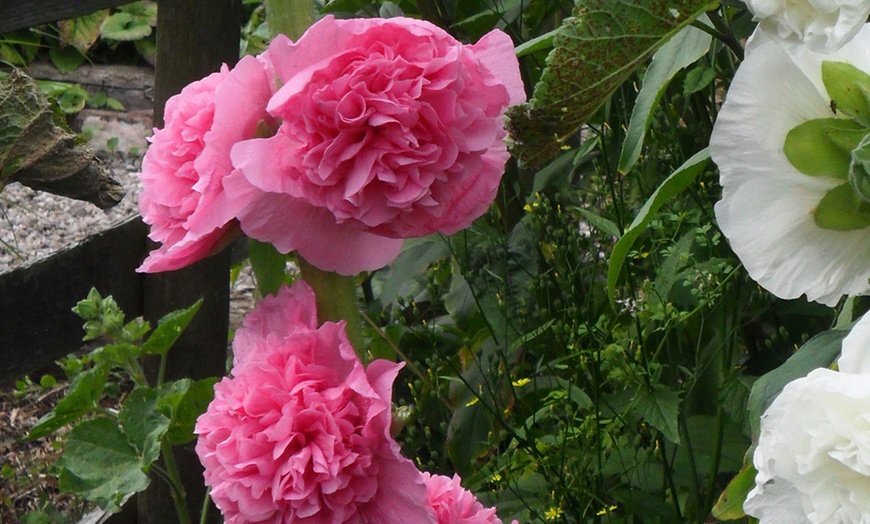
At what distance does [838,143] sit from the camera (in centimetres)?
43

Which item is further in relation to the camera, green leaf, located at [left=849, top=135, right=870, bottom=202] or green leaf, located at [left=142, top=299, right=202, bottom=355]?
green leaf, located at [left=142, top=299, right=202, bottom=355]

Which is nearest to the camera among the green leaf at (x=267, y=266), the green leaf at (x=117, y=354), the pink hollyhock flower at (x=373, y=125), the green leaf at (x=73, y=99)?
the pink hollyhock flower at (x=373, y=125)

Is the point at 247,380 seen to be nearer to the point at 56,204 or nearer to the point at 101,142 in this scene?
the point at 56,204

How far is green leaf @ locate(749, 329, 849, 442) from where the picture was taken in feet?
1.77

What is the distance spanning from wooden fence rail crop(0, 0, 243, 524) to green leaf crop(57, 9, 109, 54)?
236 centimetres

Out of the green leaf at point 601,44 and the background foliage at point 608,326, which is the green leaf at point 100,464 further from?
the green leaf at point 601,44

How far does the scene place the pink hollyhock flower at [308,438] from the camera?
1.71 feet

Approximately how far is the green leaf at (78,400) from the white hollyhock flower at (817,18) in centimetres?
90

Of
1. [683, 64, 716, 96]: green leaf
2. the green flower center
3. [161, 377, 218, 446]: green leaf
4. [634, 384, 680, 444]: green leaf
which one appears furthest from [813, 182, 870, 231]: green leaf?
[161, 377, 218, 446]: green leaf

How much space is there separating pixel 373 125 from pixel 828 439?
0.26 metres

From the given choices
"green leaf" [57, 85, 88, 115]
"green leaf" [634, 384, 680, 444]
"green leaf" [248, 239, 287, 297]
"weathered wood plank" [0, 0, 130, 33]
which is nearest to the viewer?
"green leaf" [248, 239, 287, 297]

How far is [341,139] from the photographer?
0.49 meters

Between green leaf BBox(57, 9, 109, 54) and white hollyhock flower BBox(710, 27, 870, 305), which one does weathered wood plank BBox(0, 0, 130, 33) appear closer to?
white hollyhock flower BBox(710, 27, 870, 305)

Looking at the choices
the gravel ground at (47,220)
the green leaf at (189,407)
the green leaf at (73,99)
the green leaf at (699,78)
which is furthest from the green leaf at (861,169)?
the green leaf at (73,99)
